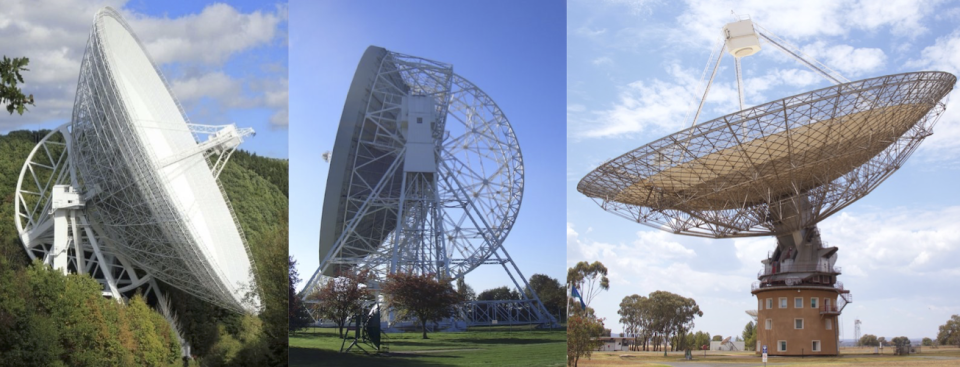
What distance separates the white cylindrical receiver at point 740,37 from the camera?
27359mm

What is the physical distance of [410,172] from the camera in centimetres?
1511

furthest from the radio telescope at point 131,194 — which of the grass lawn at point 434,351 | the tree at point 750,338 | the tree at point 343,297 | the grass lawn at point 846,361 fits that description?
the tree at point 750,338

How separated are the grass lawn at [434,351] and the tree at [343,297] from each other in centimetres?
27

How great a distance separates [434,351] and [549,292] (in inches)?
99.6

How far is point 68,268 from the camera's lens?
19.9m

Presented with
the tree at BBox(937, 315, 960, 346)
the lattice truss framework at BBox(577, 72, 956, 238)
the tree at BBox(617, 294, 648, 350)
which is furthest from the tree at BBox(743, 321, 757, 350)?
the lattice truss framework at BBox(577, 72, 956, 238)

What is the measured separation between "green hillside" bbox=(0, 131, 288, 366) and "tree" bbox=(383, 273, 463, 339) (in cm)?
539

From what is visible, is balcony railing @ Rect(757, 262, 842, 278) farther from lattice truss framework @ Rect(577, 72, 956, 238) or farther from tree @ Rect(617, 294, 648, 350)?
tree @ Rect(617, 294, 648, 350)

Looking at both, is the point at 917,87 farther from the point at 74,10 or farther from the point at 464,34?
the point at 74,10

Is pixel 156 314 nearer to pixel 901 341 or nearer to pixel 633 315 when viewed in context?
pixel 901 341

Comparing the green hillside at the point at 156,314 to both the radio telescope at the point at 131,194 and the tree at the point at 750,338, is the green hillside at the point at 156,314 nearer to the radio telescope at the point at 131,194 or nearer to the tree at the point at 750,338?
the radio telescope at the point at 131,194

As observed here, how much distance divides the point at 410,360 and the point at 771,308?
2314 centimetres

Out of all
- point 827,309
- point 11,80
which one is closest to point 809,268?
point 827,309

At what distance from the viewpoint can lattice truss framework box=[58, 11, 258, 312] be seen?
1622 centimetres
